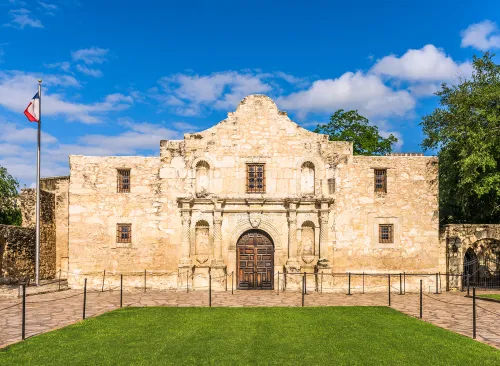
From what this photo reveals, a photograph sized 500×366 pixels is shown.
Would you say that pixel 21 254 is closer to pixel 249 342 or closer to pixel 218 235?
pixel 218 235

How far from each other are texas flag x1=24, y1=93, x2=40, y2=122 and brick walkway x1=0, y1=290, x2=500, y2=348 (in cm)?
734

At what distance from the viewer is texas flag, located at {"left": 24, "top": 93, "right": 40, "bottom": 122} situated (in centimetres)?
1912

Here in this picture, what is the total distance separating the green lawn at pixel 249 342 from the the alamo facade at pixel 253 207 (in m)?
6.75

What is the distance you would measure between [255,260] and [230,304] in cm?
475

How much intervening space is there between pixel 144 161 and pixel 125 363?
13.2 m

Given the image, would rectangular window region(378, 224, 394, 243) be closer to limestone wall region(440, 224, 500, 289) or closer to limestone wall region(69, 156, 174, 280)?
limestone wall region(440, 224, 500, 289)

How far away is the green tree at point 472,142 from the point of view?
66.4 ft

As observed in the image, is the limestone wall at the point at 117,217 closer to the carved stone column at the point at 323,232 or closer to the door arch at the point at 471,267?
the carved stone column at the point at 323,232

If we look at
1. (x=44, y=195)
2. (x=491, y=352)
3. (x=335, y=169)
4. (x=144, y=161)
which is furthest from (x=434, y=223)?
(x=44, y=195)

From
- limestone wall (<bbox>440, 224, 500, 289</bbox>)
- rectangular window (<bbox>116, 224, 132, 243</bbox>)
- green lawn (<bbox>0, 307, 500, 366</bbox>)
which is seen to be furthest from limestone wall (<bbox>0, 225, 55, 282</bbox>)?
limestone wall (<bbox>440, 224, 500, 289</bbox>)

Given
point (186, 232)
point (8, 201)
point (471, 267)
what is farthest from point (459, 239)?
point (8, 201)

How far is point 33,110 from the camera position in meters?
19.2

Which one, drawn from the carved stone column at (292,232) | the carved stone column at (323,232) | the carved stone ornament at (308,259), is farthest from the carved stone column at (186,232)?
the carved stone column at (323,232)

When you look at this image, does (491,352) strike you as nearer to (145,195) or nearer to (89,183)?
(145,195)
